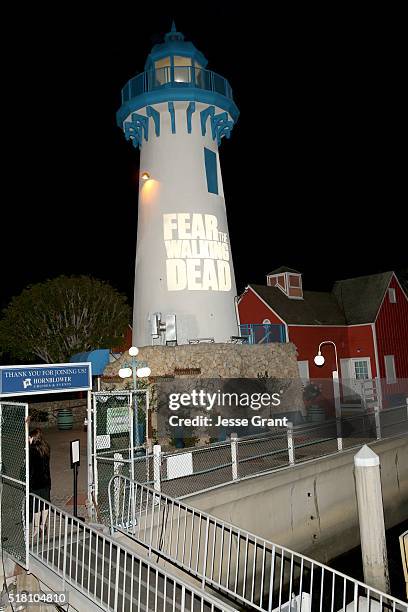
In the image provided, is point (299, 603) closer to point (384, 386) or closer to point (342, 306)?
point (384, 386)

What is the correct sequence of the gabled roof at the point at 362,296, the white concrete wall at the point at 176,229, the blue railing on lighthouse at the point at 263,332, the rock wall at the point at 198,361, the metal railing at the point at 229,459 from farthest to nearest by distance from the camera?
the gabled roof at the point at 362,296
the blue railing on lighthouse at the point at 263,332
the white concrete wall at the point at 176,229
the rock wall at the point at 198,361
the metal railing at the point at 229,459

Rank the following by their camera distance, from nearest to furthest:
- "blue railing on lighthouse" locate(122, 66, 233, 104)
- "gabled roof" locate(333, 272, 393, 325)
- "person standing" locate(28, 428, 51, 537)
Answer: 1. "person standing" locate(28, 428, 51, 537)
2. "blue railing on lighthouse" locate(122, 66, 233, 104)
3. "gabled roof" locate(333, 272, 393, 325)

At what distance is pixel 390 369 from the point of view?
3167 cm

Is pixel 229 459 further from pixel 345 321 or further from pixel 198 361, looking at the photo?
pixel 345 321

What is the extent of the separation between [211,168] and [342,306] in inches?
630

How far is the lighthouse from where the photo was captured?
824 inches

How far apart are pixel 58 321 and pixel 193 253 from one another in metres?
12.6

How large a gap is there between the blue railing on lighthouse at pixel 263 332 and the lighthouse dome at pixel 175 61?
1211cm

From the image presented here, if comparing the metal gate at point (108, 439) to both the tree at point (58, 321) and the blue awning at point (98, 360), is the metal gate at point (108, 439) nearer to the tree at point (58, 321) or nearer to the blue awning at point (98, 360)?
the blue awning at point (98, 360)

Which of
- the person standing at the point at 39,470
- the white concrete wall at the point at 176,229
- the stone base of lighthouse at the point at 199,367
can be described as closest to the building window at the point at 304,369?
the white concrete wall at the point at 176,229

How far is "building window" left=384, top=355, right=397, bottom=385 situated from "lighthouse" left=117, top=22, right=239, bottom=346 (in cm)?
1396

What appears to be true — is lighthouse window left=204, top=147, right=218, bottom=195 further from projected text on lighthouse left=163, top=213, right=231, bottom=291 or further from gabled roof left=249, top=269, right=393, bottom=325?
gabled roof left=249, top=269, right=393, bottom=325

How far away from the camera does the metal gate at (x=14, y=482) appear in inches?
282
